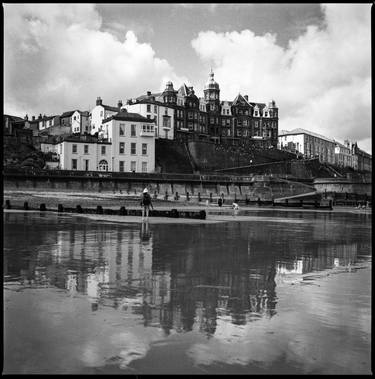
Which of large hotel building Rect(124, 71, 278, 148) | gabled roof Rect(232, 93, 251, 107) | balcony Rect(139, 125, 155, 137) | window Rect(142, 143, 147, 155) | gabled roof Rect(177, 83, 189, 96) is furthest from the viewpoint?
gabled roof Rect(232, 93, 251, 107)

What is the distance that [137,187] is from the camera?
6775 cm

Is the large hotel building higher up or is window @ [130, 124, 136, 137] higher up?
the large hotel building

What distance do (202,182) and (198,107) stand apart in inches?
1908

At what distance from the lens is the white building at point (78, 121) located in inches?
3885

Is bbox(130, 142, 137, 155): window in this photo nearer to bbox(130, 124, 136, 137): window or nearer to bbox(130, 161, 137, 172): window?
bbox(130, 124, 136, 137): window

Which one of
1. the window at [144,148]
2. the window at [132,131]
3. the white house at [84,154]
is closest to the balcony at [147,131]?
the window at [132,131]

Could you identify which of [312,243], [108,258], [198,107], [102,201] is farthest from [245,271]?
[198,107]

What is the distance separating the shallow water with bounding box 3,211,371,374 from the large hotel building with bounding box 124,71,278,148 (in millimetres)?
88996

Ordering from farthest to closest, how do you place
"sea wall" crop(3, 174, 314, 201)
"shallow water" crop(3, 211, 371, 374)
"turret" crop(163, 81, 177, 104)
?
"turret" crop(163, 81, 177, 104) < "sea wall" crop(3, 174, 314, 201) < "shallow water" crop(3, 211, 371, 374)

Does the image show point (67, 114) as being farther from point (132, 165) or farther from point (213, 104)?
point (213, 104)

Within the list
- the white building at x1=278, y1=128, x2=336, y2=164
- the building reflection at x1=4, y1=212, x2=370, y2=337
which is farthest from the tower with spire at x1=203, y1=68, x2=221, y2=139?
the building reflection at x1=4, y1=212, x2=370, y2=337

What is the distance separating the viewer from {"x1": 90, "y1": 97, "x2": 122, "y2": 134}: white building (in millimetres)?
89750

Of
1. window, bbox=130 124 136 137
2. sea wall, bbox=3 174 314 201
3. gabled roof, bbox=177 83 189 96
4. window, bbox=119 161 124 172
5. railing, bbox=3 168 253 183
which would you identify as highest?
gabled roof, bbox=177 83 189 96

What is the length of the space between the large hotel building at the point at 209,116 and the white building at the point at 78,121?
947 centimetres
